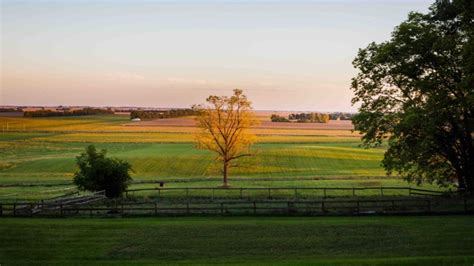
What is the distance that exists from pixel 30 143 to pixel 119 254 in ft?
338

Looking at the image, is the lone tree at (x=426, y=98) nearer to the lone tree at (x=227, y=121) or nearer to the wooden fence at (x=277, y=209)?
the wooden fence at (x=277, y=209)

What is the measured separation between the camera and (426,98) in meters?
34.8

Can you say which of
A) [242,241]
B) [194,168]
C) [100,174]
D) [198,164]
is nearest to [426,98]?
[242,241]

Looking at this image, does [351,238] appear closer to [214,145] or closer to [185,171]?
[214,145]

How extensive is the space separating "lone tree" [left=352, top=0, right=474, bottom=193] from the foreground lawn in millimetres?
7981

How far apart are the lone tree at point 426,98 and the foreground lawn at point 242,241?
7981mm

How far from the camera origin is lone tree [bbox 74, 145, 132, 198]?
40438 mm

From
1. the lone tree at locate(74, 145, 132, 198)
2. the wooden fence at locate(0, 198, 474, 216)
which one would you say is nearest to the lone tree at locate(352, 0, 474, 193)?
the wooden fence at locate(0, 198, 474, 216)

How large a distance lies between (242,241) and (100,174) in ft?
71.1

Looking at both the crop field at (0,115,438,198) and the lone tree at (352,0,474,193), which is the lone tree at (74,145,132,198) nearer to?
the crop field at (0,115,438,198)

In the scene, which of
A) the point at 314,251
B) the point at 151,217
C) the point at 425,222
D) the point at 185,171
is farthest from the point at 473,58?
the point at 185,171

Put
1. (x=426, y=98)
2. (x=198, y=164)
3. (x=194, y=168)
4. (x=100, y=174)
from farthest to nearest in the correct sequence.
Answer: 1. (x=198, y=164)
2. (x=194, y=168)
3. (x=100, y=174)
4. (x=426, y=98)

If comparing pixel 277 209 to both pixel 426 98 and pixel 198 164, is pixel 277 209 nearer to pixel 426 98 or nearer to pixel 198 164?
pixel 426 98

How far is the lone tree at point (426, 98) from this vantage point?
32.4 meters
